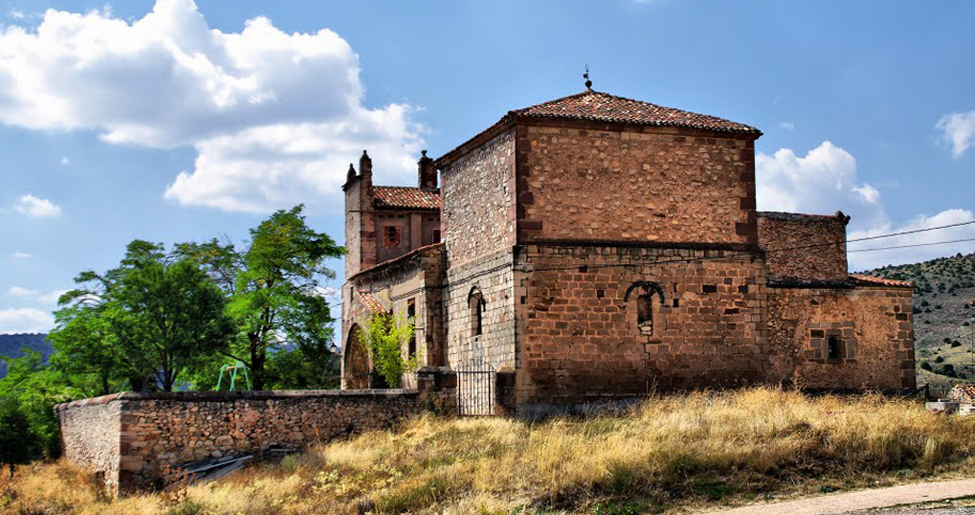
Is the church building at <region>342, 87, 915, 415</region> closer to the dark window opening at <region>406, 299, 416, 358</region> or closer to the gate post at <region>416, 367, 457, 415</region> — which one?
the gate post at <region>416, 367, 457, 415</region>

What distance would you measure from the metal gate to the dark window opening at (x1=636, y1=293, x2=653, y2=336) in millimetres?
3953

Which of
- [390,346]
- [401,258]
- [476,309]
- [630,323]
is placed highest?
[401,258]

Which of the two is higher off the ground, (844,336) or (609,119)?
(609,119)

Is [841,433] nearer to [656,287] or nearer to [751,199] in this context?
[656,287]

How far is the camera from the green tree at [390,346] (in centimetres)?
3322

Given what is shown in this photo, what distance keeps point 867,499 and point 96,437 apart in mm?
19184

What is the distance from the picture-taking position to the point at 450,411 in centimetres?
2730

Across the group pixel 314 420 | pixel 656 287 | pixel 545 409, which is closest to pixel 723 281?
pixel 656 287

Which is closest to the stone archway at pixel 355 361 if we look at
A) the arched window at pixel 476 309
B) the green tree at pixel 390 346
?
the green tree at pixel 390 346

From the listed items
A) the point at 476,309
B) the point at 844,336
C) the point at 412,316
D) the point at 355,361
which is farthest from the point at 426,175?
the point at 844,336

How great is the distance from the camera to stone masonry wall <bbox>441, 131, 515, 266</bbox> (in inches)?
1089

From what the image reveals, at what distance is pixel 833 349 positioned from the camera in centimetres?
3042

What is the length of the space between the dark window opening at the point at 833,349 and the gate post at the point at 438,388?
1079cm

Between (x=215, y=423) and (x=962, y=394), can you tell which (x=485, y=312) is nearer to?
(x=215, y=423)
